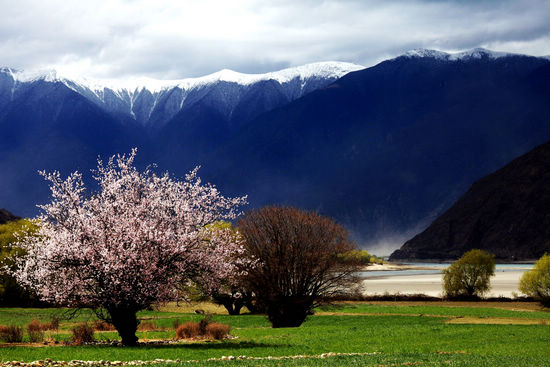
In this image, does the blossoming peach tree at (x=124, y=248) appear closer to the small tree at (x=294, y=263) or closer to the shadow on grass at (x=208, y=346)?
the shadow on grass at (x=208, y=346)

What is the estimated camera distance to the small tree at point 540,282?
73062 mm

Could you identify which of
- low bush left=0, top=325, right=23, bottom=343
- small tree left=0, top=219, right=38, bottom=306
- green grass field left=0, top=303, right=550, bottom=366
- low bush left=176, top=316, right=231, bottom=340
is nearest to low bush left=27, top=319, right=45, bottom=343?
low bush left=0, top=325, right=23, bottom=343

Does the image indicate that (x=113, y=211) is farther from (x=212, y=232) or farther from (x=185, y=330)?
(x=185, y=330)

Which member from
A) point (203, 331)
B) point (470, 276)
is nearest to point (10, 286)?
point (203, 331)

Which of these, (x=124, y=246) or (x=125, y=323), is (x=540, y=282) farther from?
(x=124, y=246)

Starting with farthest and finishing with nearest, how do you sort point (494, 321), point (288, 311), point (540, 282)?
1. point (540, 282)
2. point (494, 321)
3. point (288, 311)

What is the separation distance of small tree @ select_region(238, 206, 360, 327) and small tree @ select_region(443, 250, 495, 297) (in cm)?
4036

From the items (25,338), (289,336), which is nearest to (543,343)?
(289,336)

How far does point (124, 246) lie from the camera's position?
109ft

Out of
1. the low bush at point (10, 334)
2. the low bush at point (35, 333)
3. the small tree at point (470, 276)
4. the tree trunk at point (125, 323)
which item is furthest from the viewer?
the small tree at point (470, 276)

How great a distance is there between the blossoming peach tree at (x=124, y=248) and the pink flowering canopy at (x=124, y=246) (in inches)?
1.9

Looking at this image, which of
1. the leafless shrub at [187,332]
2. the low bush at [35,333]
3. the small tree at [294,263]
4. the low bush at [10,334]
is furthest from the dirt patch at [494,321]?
the low bush at [10,334]

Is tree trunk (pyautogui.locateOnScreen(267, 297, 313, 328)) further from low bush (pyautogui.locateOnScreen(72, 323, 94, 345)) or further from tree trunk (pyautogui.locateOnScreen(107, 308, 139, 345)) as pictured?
tree trunk (pyautogui.locateOnScreen(107, 308, 139, 345))

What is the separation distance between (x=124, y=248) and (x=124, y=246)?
15 cm
